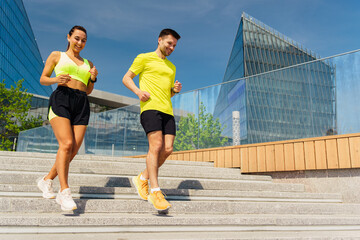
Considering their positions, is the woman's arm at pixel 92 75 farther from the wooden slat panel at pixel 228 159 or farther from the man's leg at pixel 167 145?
the wooden slat panel at pixel 228 159

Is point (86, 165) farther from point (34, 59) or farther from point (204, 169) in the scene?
point (34, 59)

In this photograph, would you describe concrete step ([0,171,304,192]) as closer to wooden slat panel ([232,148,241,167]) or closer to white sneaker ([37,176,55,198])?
white sneaker ([37,176,55,198])

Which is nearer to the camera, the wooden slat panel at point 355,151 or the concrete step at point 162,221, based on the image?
the concrete step at point 162,221

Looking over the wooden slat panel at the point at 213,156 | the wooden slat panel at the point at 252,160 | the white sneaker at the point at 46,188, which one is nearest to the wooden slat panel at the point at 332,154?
the wooden slat panel at the point at 252,160

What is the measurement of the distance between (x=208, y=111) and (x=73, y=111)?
13.6ft

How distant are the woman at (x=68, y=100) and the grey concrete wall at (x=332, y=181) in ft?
11.2

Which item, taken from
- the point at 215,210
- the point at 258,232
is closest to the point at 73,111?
the point at 215,210

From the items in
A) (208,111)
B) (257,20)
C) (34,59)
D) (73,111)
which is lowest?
(73,111)

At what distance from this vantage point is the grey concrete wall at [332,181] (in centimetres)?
428

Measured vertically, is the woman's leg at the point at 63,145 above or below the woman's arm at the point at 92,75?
below

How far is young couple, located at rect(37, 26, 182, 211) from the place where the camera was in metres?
2.65

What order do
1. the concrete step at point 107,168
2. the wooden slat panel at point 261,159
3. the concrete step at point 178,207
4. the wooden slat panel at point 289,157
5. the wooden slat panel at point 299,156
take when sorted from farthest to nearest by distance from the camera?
the wooden slat panel at point 261,159 < the wooden slat panel at point 289,157 < the wooden slat panel at point 299,156 < the concrete step at point 107,168 < the concrete step at point 178,207

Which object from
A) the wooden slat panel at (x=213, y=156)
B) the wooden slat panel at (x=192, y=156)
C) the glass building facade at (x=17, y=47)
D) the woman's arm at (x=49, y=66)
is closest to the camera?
the woman's arm at (x=49, y=66)

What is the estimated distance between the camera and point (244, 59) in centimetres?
6372
